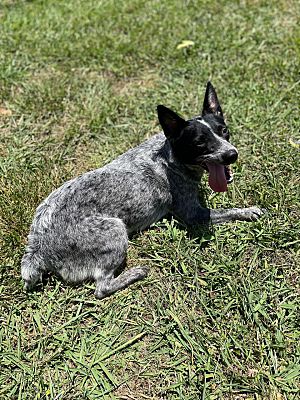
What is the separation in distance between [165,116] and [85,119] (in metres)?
1.98

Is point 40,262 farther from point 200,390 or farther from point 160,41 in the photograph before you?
point 160,41

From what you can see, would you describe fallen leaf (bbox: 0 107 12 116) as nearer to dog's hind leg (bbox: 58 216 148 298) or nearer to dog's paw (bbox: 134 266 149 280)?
dog's hind leg (bbox: 58 216 148 298)

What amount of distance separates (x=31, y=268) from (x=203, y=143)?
1.66 m

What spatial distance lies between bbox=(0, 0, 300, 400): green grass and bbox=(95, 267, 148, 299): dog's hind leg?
2.4 inches

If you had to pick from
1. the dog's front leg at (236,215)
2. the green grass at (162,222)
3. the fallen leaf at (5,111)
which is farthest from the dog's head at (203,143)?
the fallen leaf at (5,111)

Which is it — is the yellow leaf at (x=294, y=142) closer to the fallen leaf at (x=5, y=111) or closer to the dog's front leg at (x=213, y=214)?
the dog's front leg at (x=213, y=214)

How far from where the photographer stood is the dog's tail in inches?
140

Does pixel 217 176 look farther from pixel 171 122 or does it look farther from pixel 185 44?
pixel 185 44

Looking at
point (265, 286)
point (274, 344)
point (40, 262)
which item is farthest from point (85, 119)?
point (274, 344)

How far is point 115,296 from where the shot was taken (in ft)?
11.9

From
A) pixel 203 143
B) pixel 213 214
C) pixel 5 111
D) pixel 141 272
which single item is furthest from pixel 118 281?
pixel 5 111

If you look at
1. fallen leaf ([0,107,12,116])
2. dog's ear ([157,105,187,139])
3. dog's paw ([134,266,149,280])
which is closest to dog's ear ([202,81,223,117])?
dog's ear ([157,105,187,139])

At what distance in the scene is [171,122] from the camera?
3.65 meters

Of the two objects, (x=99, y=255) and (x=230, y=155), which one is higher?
(x=230, y=155)
